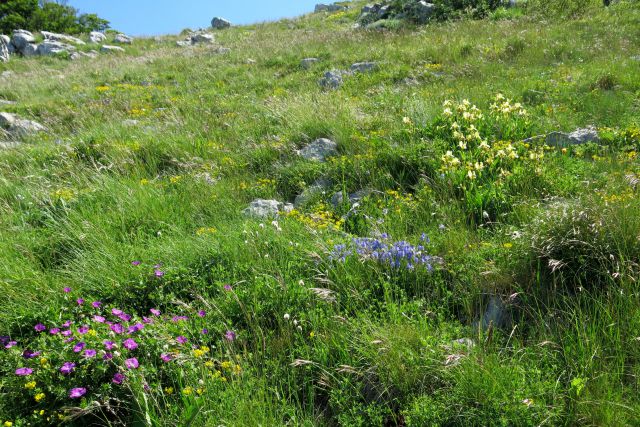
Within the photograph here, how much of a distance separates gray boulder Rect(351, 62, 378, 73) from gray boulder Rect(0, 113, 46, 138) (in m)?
7.57

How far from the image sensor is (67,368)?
262cm

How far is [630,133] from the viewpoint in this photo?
574cm

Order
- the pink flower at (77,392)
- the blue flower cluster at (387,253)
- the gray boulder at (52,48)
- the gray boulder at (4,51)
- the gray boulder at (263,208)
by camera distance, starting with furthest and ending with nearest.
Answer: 1. the gray boulder at (52,48)
2. the gray boulder at (4,51)
3. the gray boulder at (263,208)
4. the blue flower cluster at (387,253)
5. the pink flower at (77,392)

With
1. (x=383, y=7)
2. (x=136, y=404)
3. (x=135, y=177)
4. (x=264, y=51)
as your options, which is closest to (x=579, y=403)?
(x=136, y=404)

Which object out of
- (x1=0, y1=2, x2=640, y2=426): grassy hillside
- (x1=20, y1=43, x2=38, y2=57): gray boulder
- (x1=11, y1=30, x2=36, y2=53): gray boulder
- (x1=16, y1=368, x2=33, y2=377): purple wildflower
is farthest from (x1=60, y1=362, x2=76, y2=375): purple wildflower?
(x1=11, y1=30, x2=36, y2=53): gray boulder

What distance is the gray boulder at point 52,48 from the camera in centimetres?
2289

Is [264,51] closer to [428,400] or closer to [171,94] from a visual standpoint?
[171,94]

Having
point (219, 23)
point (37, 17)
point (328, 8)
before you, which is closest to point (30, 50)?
point (37, 17)

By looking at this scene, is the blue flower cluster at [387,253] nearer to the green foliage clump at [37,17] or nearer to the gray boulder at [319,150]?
the gray boulder at [319,150]

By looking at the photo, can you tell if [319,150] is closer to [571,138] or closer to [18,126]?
[571,138]

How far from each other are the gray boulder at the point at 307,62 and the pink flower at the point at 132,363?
12.2 metres

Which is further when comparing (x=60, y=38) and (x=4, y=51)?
(x=60, y=38)

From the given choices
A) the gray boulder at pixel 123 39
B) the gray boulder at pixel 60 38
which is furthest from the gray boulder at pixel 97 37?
the gray boulder at pixel 60 38

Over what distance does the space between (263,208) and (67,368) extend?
281cm
